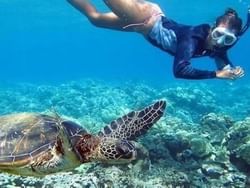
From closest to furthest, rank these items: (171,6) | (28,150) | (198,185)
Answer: (28,150) → (198,185) → (171,6)

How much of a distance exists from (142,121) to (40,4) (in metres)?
35.2

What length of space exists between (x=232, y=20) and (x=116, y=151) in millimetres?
4056

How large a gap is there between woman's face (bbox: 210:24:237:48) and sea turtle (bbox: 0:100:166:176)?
6.14 feet

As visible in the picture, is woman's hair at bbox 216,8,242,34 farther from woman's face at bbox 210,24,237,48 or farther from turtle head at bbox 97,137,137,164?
turtle head at bbox 97,137,137,164

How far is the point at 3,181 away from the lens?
6078mm

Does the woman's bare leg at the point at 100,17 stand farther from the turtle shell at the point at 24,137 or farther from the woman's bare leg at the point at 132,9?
the turtle shell at the point at 24,137

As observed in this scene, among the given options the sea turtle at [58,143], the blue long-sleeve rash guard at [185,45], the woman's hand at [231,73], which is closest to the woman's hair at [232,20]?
the blue long-sleeve rash guard at [185,45]

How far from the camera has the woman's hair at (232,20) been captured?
6.98 metres

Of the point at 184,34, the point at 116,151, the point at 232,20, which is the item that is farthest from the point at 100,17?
the point at 116,151

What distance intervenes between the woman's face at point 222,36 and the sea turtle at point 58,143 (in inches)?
73.7

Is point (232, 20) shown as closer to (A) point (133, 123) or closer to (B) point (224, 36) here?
(B) point (224, 36)

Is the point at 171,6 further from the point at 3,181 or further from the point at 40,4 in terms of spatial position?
the point at 3,181

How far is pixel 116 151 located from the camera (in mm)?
4312

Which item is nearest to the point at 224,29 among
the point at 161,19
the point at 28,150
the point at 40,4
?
the point at 161,19
